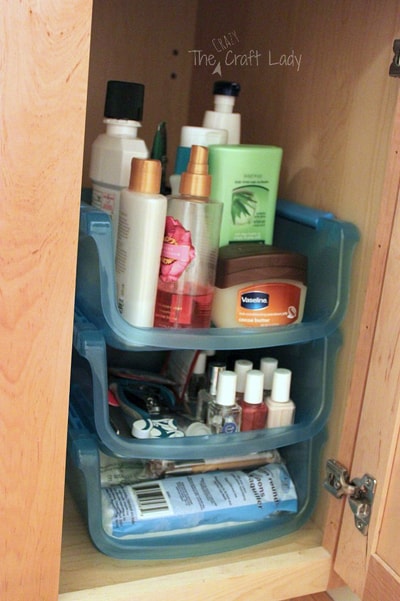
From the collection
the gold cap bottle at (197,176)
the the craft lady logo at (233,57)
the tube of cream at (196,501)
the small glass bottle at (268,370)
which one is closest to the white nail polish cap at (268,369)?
the small glass bottle at (268,370)

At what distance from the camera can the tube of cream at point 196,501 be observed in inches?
30.9

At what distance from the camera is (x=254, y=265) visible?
772 millimetres

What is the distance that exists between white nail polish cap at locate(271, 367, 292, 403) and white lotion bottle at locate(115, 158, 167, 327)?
0.16 metres

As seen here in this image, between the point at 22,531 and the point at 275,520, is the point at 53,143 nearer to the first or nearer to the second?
the point at 22,531

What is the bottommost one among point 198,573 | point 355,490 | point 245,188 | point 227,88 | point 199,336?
point 198,573

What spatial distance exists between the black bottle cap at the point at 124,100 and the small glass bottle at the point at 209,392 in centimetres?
28

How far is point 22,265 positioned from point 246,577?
1.39 ft

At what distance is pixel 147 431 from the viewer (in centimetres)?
79

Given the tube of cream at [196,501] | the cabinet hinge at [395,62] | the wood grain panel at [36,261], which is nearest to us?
the wood grain panel at [36,261]

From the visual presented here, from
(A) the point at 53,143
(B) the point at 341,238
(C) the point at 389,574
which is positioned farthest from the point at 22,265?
(C) the point at 389,574

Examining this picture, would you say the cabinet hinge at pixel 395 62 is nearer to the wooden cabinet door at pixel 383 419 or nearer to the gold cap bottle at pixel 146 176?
the wooden cabinet door at pixel 383 419

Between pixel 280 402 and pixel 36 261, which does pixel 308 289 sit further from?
pixel 36 261

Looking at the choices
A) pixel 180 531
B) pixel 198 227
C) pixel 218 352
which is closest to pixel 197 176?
pixel 198 227

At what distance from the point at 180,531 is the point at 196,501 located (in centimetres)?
4
